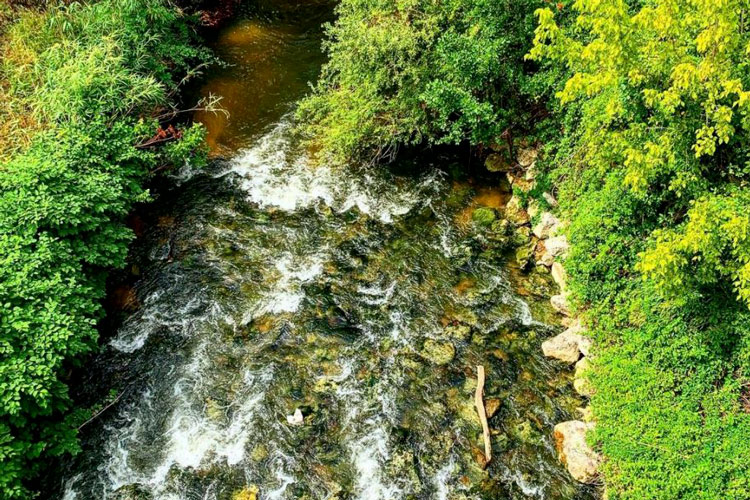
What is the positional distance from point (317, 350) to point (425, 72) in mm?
6913

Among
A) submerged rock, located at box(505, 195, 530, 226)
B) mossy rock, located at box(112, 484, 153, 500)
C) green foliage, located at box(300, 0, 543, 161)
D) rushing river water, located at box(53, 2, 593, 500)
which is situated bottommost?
mossy rock, located at box(112, 484, 153, 500)

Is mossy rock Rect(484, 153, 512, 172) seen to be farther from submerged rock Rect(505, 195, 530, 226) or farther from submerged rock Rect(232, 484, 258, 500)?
submerged rock Rect(232, 484, 258, 500)

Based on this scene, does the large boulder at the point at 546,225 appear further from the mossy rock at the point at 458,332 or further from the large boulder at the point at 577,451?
the large boulder at the point at 577,451

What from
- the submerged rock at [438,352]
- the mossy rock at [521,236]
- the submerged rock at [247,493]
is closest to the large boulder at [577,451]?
the submerged rock at [438,352]

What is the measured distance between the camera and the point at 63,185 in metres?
8.45

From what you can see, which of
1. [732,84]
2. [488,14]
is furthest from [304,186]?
[732,84]

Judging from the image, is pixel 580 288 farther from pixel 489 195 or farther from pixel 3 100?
pixel 3 100

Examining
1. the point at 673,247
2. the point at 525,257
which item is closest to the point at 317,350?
the point at 525,257

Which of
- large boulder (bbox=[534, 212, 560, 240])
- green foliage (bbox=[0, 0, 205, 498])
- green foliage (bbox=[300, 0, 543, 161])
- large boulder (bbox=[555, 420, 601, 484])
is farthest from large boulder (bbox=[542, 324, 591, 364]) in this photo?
green foliage (bbox=[0, 0, 205, 498])

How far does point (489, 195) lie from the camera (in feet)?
40.4

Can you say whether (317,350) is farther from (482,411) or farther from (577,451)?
(577,451)

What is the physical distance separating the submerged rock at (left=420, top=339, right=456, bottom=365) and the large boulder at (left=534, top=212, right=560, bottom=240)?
367 cm

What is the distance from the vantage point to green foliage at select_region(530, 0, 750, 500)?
6.20 m

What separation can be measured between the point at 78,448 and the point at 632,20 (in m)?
10.2
